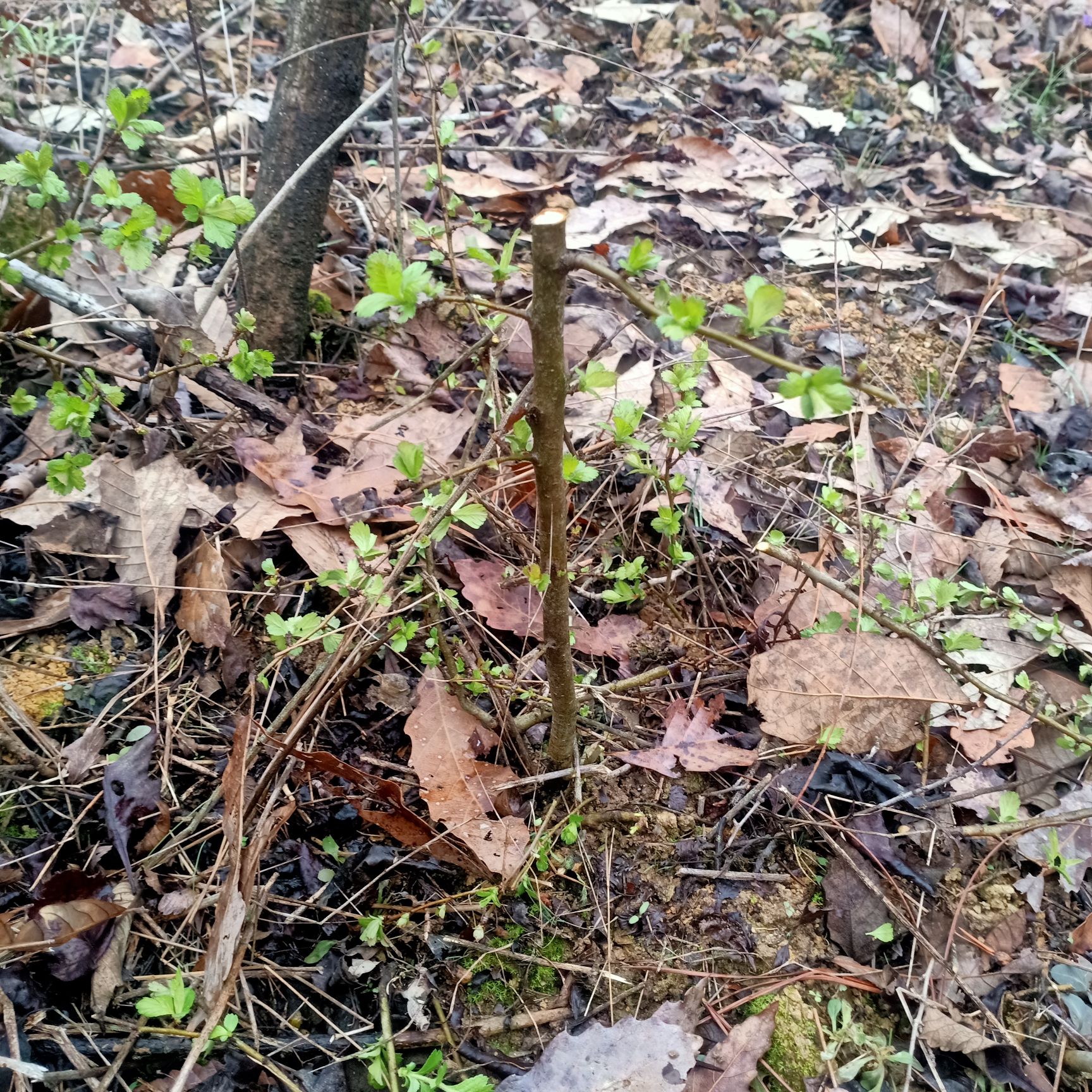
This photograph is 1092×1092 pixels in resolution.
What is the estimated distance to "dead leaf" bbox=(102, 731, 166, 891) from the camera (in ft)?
5.07

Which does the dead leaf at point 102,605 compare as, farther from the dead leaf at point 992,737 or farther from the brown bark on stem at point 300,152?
the dead leaf at point 992,737

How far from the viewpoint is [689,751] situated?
1.74m

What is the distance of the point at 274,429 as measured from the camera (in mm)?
2236

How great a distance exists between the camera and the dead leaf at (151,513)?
1.89 metres

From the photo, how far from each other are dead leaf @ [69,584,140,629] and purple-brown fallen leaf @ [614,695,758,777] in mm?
1257

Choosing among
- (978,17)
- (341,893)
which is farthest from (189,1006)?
(978,17)

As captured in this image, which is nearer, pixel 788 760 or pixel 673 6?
pixel 788 760

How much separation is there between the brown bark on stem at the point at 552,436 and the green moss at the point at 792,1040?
681 mm

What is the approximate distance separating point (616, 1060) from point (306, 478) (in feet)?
5.07

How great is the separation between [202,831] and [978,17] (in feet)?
18.9

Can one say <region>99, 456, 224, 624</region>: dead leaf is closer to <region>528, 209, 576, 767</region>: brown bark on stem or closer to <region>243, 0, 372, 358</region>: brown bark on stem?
<region>243, 0, 372, 358</region>: brown bark on stem

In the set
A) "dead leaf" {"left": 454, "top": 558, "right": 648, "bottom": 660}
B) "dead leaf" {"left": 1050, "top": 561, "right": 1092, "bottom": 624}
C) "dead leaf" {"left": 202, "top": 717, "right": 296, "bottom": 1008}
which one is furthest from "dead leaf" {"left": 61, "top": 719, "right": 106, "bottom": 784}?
"dead leaf" {"left": 1050, "top": 561, "right": 1092, "bottom": 624}

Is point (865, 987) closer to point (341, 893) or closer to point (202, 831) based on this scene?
point (341, 893)

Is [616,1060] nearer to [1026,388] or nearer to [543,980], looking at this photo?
[543,980]
